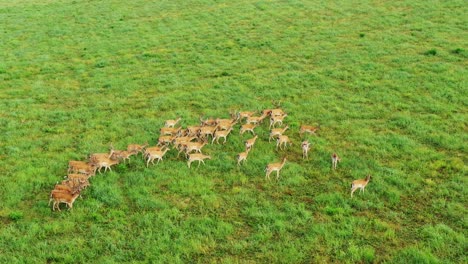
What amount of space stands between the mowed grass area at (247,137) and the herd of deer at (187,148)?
0.37m

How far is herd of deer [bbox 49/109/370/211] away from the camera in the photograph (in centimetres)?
1294

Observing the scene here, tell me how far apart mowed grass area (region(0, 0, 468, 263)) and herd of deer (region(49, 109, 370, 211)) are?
373 mm

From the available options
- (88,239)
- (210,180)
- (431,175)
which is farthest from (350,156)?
(88,239)

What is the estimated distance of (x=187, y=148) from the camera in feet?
50.6

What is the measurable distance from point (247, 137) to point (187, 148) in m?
2.80

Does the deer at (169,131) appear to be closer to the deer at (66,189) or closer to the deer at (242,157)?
the deer at (242,157)

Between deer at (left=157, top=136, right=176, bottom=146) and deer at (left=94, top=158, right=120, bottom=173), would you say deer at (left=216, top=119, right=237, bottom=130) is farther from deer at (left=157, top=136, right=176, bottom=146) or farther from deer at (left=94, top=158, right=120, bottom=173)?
deer at (left=94, top=158, right=120, bottom=173)

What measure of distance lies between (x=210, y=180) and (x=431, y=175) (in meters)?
7.25

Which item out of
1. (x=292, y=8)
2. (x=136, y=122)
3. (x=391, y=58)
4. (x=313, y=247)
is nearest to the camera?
(x=313, y=247)

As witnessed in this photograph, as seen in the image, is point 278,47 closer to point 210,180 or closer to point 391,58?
point 391,58

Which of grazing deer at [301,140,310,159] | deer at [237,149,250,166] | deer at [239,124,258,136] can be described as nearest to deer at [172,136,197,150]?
deer at [237,149,250,166]

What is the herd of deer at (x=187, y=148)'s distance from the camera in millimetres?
12938

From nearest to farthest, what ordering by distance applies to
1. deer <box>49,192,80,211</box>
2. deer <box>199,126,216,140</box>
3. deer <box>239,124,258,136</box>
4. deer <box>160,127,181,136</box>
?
deer <box>49,192,80,211</box>, deer <box>199,126,216,140</box>, deer <box>160,127,181,136</box>, deer <box>239,124,258,136</box>

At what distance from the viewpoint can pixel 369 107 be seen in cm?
1970
